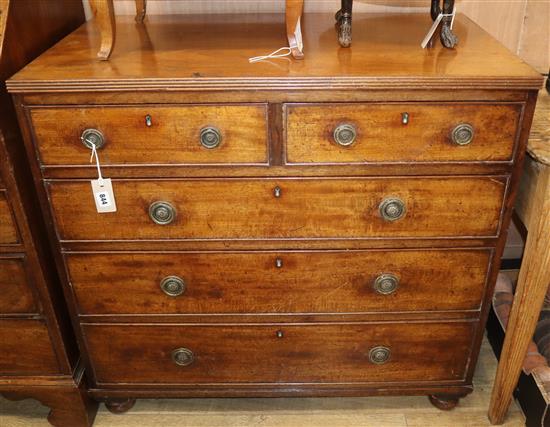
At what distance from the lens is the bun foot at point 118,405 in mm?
1778

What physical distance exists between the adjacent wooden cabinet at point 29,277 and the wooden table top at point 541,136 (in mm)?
1210

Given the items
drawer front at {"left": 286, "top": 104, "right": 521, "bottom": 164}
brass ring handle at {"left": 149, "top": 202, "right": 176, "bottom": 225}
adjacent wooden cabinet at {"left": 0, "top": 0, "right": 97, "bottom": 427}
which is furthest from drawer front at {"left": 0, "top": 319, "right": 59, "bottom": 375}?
drawer front at {"left": 286, "top": 104, "right": 521, "bottom": 164}

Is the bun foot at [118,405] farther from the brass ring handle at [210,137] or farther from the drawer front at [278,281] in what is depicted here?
the brass ring handle at [210,137]

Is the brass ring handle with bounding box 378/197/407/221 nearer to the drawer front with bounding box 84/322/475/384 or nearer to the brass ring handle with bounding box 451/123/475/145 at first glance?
the brass ring handle with bounding box 451/123/475/145

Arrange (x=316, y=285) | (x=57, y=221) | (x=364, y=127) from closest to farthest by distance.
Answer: (x=364, y=127) < (x=57, y=221) < (x=316, y=285)

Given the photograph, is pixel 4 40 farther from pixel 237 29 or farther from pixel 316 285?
pixel 316 285

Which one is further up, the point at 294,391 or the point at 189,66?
the point at 189,66

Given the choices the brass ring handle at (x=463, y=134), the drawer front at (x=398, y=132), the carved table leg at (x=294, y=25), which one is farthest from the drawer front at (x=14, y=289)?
the brass ring handle at (x=463, y=134)

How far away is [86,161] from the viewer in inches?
52.0

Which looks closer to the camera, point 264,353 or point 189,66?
point 189,66

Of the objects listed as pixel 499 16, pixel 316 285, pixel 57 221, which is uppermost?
pixel 499 16

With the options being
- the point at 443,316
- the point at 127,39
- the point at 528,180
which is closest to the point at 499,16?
the point at 528,180

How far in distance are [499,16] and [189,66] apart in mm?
1082

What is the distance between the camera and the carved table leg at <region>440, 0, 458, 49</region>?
140 centimetres
